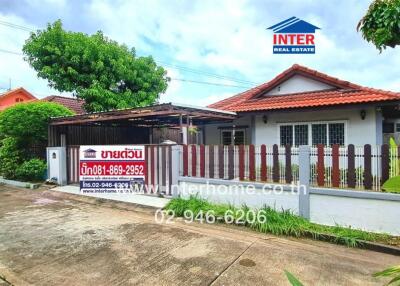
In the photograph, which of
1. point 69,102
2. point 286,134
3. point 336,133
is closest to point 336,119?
point 336,133

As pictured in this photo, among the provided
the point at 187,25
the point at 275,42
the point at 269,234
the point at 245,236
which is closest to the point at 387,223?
the point at 269,234

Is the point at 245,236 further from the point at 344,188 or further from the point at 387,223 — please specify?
the point at 387,223

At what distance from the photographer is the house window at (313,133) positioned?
975cm

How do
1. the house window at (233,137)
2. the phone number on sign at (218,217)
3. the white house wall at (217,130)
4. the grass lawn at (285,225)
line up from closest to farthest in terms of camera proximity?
1. the grass lawn at (285,225)
2. the phone number on sign at (218,217)
3. the white house wall at (217,130)
4. the house window at (233,137)

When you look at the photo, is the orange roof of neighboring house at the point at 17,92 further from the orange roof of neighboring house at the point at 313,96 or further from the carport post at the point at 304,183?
the carport post at the point at 304,183

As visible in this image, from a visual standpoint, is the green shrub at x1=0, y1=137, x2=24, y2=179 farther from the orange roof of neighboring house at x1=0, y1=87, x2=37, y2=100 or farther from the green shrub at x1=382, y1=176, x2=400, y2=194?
the orange roof of neighboring house at x1=0, y1=87, x2=37, y2=100

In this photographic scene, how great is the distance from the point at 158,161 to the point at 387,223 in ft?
17.7

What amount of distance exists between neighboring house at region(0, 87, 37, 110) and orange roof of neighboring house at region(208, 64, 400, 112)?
29880 millimetres

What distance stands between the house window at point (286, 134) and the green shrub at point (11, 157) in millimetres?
10294

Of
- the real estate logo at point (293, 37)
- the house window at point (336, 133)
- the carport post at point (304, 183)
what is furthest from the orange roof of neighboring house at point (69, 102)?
the carport post at point (304, 183)

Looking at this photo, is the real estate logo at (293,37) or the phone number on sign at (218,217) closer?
the phone number on sign at (218,217)

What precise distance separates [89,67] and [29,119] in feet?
16.2

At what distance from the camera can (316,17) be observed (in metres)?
10.6

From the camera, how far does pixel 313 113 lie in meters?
10.1
